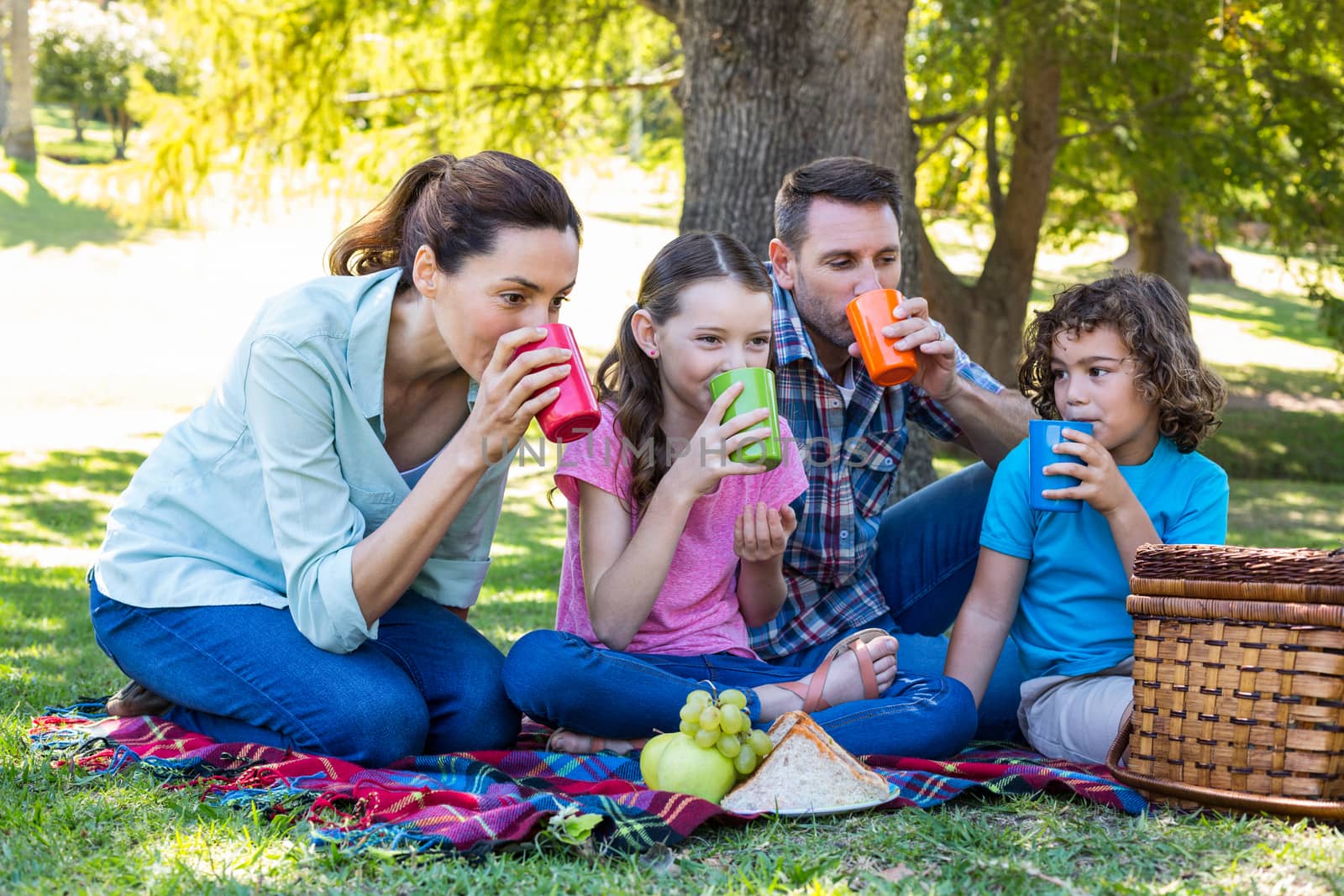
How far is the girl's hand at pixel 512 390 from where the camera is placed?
2.59 metres

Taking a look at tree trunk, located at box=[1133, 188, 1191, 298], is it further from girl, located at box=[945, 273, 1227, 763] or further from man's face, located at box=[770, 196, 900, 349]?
girl, located at box=[945, 273, 1227, 763]

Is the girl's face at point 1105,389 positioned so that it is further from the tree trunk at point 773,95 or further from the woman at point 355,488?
the tree trunk at point 773,95

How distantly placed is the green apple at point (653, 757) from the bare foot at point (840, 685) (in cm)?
40

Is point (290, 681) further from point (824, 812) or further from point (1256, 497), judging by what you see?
point (1256, 497)

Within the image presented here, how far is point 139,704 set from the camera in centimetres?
319

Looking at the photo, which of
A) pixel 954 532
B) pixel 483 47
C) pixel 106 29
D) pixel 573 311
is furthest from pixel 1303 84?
pixel 106 29

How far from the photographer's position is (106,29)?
105 ft

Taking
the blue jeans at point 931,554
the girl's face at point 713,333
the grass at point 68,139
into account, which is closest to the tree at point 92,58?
the grass at point 68,139

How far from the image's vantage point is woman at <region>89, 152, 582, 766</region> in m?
2.78

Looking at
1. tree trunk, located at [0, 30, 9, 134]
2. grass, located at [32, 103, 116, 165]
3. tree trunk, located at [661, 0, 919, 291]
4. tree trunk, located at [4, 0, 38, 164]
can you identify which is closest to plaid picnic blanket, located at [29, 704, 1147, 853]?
tree trunk, located at [661, 0, 919, 291]

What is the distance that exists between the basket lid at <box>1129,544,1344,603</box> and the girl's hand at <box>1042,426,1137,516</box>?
0.76 ft

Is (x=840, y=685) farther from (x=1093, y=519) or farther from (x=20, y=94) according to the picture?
(x=20, y=94)

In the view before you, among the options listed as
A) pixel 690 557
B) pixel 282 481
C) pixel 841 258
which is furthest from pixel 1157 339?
pixel 282 481

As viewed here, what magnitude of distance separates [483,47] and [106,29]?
26.5 m
